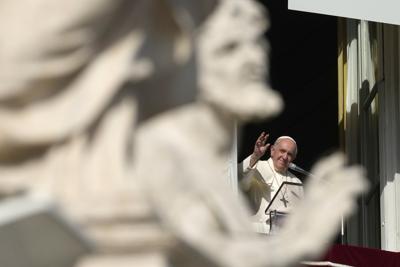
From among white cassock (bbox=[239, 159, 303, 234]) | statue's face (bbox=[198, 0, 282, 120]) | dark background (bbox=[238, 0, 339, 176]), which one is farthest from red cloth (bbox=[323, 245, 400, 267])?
statue's face (bbox=[198, 0, 282, 120])

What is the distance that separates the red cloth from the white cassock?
0.56 metres

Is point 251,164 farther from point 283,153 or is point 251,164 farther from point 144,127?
point 144,127

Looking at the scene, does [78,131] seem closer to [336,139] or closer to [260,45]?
[260,45]

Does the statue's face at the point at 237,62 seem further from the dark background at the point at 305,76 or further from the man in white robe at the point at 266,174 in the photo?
the dark background at the point at 305,76

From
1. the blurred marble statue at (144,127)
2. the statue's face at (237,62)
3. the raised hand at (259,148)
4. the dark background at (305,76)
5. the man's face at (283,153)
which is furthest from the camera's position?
the dark background at (305,76)

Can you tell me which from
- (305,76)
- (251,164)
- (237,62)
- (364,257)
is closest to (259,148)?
(251,164)

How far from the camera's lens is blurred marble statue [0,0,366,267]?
3250mm

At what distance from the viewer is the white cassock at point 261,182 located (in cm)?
1275

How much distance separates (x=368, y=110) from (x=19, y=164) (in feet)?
42.5

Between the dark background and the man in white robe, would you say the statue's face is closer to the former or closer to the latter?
the man in white robe

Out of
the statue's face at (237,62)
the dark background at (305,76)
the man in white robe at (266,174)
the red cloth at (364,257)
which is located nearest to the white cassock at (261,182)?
the man in white robe at (266,174)

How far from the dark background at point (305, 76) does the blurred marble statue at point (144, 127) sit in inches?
579

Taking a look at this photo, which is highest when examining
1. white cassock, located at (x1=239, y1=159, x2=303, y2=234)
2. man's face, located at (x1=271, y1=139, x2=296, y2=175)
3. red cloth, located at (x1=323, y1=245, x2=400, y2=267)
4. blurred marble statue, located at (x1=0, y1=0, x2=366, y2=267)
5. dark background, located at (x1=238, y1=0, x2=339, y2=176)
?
dark background, located at (x1=238, y1=0, x2=339, y2=176)

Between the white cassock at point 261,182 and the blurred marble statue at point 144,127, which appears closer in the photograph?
the blurred marble statue at point 144,127
